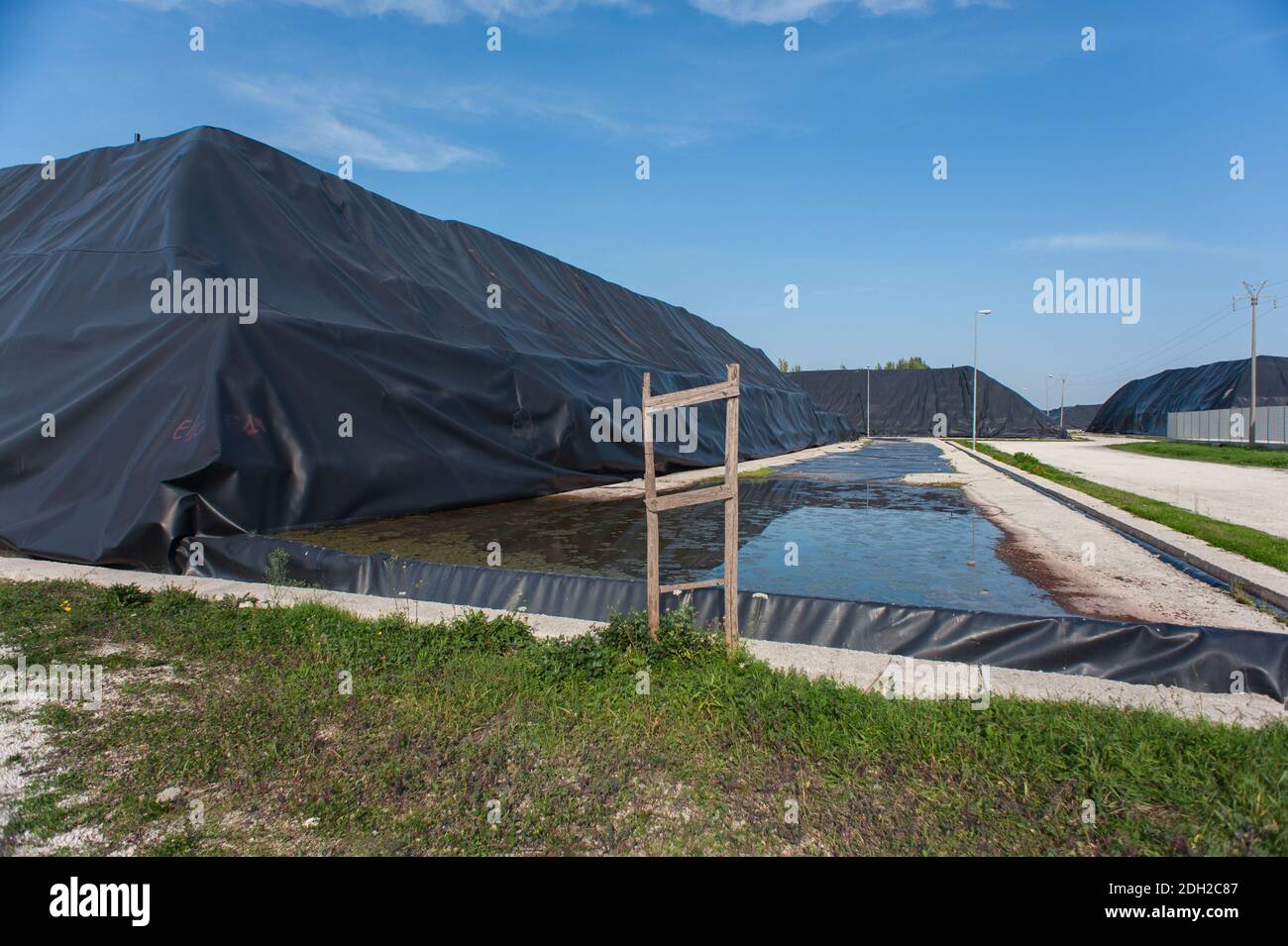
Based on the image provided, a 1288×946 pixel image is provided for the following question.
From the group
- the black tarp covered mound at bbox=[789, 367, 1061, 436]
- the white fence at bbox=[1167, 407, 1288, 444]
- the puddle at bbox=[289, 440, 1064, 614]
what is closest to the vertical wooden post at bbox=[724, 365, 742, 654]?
the puddle at bbox=[289, 440, 1064, 614]

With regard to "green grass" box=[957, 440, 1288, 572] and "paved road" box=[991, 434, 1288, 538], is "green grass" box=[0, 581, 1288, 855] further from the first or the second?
"paved road" box=[991, 434, 1288, 538]

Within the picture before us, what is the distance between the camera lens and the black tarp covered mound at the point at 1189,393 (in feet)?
130

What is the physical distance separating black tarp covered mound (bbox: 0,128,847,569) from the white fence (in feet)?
102

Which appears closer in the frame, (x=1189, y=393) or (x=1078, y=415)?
(x=1189, y=393)

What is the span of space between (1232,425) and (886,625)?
38515 mm

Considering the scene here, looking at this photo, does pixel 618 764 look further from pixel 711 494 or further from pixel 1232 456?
pixel 1232 456

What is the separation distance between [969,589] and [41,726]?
19.4 feet

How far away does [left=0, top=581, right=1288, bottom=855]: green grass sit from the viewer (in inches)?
91.8

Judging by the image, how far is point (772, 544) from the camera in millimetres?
7973

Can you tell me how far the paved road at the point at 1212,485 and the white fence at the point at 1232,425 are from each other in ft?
42.4

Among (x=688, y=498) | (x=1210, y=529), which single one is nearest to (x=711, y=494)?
(x=688, y=498)

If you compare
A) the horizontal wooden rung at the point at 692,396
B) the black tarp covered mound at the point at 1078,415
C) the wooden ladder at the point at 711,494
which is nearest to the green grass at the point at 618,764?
the wooden ladder at the point at 711,494
